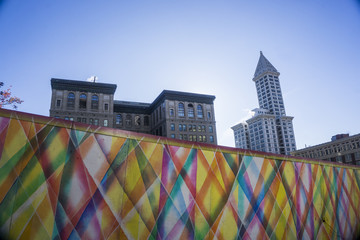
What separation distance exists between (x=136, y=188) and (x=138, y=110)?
219ft

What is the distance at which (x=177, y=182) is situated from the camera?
19.1 ft

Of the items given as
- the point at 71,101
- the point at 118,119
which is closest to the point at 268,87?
the point at 118,119

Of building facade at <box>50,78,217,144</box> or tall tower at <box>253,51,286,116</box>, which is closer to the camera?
building facade at <box>50,78,217,144</box>

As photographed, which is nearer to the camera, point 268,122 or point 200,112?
point 200,112

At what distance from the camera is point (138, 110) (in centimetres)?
7081

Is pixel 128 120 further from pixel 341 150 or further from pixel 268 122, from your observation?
pixel 268 122

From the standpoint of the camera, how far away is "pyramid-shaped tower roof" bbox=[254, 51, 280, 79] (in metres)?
145

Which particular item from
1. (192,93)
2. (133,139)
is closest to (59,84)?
(192,93)

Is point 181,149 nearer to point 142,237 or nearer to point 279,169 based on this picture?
point 142,237

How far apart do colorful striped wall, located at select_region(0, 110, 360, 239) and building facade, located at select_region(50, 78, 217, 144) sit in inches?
2081

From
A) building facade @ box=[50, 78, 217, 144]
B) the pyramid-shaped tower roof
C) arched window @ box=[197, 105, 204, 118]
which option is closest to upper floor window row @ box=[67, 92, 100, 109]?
building facade @ box=[50, 78, 217, 144]

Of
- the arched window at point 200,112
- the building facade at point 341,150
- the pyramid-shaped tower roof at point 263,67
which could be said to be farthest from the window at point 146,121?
the pyramid-shaped tower roof at point 263,67

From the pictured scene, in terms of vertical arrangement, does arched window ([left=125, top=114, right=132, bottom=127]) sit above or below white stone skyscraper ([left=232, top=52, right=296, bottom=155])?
below

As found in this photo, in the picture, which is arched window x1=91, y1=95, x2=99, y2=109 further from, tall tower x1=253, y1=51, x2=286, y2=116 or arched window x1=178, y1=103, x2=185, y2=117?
tall tower x1=253, y1=51, x2=286, y2=116
